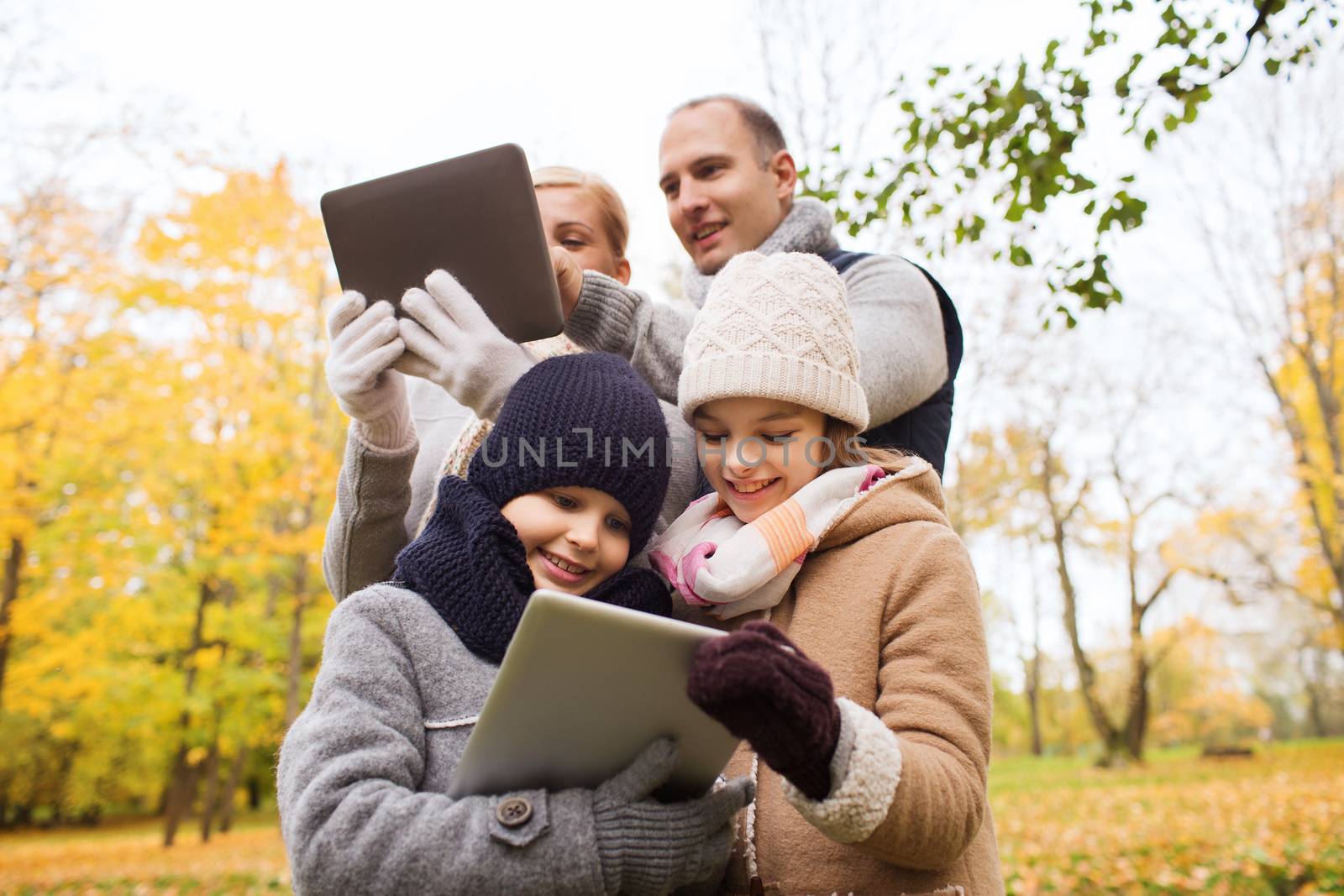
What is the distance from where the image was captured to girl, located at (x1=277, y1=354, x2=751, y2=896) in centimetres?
123

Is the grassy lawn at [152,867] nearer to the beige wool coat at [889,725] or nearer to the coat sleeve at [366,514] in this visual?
the coat sleeve at [366,514]

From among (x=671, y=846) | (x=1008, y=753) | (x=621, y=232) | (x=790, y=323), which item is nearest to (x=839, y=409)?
(x=790, y=323)

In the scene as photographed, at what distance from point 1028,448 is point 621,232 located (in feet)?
50.0

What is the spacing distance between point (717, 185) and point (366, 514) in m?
1.39

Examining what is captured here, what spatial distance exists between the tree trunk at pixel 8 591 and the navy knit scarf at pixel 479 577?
11.4 metres

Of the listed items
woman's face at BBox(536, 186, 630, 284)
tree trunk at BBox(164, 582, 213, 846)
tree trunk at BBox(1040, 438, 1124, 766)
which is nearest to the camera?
woman's face at BBox(536, 186, 630, 284)

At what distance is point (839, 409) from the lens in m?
1.77

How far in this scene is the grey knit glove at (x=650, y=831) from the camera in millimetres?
1304

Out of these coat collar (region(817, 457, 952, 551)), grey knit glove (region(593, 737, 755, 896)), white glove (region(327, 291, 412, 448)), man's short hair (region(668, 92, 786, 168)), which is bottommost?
grey knit glove (region(593, 737, 755, 896))

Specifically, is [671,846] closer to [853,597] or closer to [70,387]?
[853,597]

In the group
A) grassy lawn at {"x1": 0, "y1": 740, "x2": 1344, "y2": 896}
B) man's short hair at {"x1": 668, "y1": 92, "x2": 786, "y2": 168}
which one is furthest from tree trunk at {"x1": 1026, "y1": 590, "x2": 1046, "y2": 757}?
man's short hair at {"x1": 668, "y1": 92, "x2": 786, "y2": 168}

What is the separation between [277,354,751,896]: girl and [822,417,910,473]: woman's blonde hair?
1.11ft

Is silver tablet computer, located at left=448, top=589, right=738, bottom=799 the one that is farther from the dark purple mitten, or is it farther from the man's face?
the man's face

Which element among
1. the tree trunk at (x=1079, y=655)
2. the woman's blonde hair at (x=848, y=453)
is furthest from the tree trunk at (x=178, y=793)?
the tree trunk at (x=1079, y=655)
